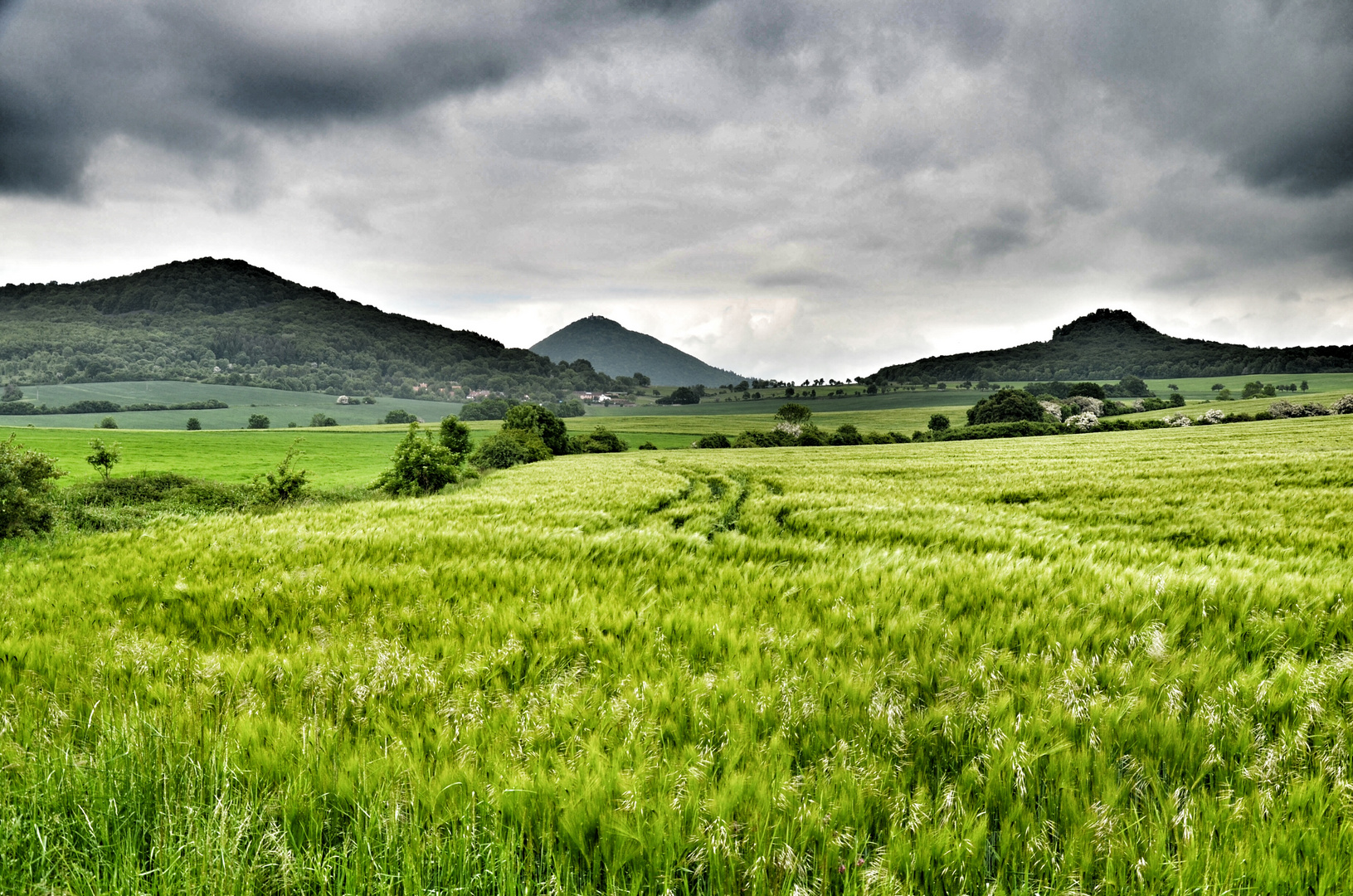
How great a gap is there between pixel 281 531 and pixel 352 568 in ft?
14.7

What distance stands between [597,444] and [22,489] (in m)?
84.7

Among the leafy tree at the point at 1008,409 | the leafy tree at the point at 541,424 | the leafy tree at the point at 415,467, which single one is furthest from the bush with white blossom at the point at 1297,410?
the leafy tree at the point at 415,467

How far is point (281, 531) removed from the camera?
9.29m

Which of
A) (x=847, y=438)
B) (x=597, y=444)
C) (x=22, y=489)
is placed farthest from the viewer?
(x=847, y=438)

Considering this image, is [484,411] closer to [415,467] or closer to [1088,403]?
[415,467]

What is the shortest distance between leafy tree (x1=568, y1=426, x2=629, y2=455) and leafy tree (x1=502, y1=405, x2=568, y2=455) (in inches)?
93.8

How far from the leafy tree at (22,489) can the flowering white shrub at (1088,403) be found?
15823 cm

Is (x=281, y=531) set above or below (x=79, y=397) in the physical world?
below

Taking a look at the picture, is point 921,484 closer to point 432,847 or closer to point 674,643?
point 674,643

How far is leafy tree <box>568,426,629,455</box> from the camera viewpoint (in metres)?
97.1

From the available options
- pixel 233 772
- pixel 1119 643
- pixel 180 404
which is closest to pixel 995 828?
pixel 1119 643

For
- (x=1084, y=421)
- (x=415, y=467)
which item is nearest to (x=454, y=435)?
(x=415, y=467)

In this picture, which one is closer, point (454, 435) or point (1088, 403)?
point (454, 435)

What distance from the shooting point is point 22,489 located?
1419 centimetres
